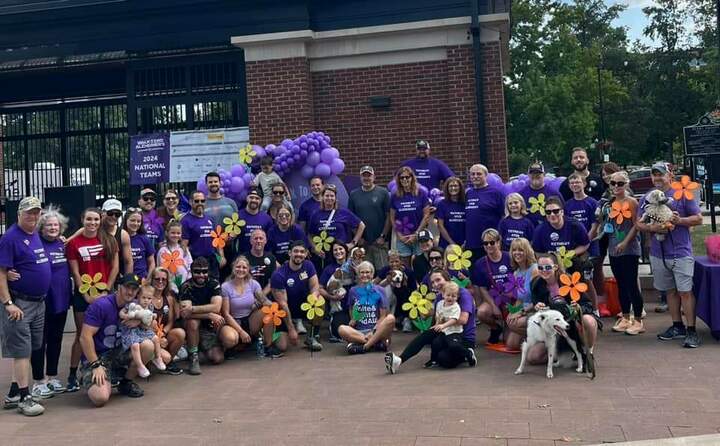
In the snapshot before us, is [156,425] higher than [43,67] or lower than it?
lower

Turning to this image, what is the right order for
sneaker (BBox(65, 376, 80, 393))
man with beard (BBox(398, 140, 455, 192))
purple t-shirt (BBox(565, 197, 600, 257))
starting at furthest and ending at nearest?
man with beard (BBox(398, 140, 455, 192))
purple t-shirt (BBox(565, 197, 600, 257))
sneaker (BBox(65, 376, 80, 393))

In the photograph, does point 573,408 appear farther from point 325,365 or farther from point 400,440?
point 325,365

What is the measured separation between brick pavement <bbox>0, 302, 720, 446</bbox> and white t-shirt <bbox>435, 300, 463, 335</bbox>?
0.38 m

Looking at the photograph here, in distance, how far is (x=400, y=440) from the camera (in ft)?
15.1

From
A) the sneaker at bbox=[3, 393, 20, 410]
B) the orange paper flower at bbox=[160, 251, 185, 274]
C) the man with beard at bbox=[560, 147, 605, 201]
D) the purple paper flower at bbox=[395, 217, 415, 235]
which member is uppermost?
the man with beard at bbox=[560, 147, 605, 201]

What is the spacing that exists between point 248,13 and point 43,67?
4.42m

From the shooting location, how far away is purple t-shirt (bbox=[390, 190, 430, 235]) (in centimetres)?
845

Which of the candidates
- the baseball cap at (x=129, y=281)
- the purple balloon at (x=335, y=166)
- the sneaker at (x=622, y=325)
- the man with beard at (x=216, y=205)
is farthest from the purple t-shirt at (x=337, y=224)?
the sneaker at (x=622, y=325)

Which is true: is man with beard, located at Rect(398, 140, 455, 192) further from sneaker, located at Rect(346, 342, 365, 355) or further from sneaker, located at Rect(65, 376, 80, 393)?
sneaker, located at Rect(65, 376, 80, 393)

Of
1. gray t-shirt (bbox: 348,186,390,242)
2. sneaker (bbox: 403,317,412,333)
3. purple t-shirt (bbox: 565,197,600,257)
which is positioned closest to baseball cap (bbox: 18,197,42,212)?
→ gray t-shirt (bbox: 348,186,390,242)

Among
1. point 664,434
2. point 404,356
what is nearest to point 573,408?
point 664,434

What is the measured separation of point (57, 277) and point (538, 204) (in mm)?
5185

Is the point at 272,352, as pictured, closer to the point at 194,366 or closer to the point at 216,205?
the point at 194,366

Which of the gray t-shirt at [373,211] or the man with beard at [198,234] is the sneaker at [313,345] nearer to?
the man with beard at [198,234]
